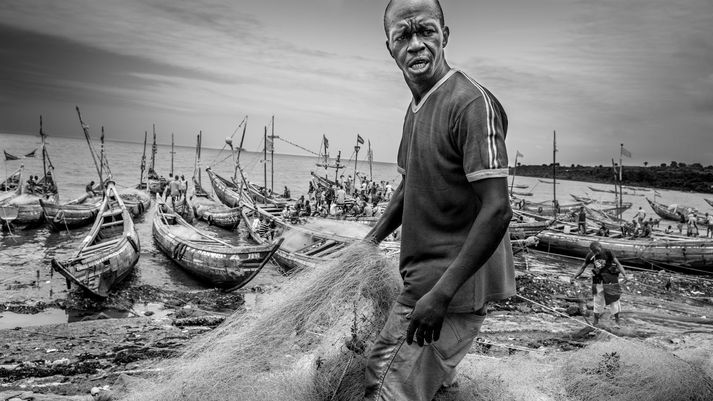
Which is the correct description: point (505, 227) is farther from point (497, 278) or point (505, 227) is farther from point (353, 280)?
point (353, 280)

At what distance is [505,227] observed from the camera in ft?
5.32

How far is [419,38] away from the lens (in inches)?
71.9

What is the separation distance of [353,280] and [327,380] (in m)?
0.52

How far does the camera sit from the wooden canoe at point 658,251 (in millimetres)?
19039

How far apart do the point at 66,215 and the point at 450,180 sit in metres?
28.7

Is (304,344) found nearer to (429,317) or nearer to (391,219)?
(391,219)

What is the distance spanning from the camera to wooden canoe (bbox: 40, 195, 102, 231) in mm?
24397

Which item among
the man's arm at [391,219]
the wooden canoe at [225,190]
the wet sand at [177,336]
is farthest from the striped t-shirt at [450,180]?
the wooden canoe at [225,190]

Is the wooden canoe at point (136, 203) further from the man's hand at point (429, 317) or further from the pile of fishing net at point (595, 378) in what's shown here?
the man's hand at point (429, 317)

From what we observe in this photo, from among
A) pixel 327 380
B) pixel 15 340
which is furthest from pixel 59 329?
pixel 327 380

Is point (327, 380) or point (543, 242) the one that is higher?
point (327, 380)

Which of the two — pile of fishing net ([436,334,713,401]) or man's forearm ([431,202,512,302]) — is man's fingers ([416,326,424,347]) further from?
pile of fishing net ([436,334,713,401])

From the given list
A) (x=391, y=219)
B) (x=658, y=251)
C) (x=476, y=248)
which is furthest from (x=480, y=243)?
(x=658, y=251)

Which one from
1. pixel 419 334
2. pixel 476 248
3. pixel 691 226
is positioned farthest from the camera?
pixel 691 226
